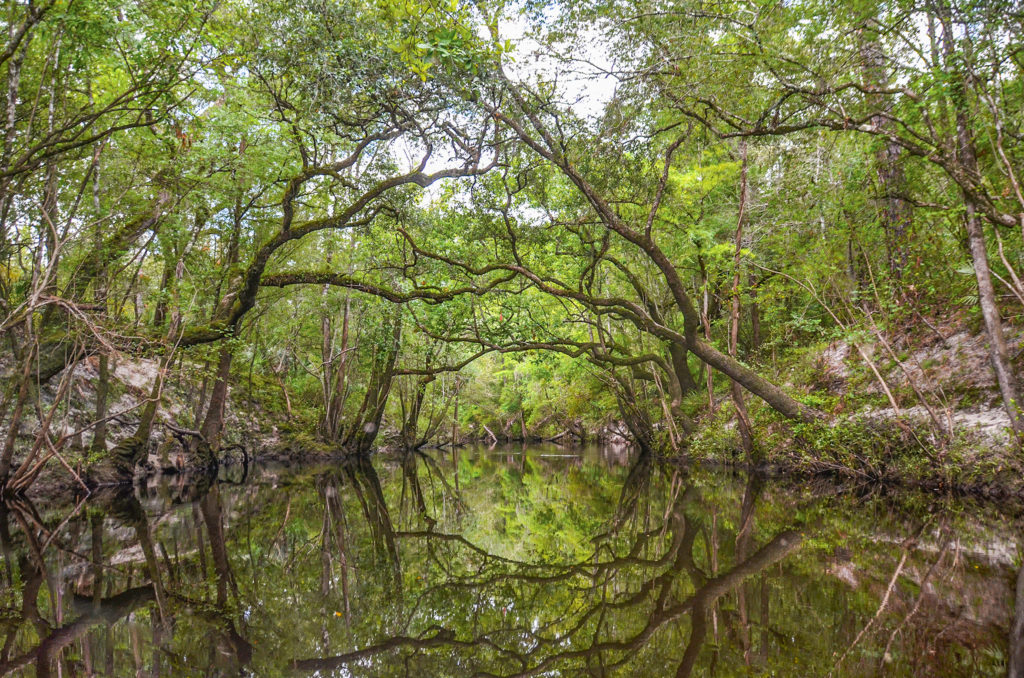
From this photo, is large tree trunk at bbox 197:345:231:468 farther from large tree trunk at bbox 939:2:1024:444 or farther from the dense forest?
large tree trunk at bbox 939:2:1024:444

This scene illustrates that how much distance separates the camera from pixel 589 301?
11180 mm

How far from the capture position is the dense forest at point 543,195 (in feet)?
23.2

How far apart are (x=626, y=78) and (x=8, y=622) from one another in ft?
28.6

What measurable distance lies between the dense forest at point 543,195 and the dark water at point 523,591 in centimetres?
264

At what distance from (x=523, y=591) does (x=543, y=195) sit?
7931 millimetres

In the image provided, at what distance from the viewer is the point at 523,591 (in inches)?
177

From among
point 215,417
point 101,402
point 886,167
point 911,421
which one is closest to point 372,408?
point 215,417

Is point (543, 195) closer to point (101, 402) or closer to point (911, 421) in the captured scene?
point (911, 421)

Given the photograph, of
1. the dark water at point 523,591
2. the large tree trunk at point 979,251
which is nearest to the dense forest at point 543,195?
the large tree trunk at point 979,251

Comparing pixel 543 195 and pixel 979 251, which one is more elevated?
pixel 543 195

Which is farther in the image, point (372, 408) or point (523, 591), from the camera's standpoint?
point (372, 408)

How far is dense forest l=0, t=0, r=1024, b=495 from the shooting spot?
23.2 ft

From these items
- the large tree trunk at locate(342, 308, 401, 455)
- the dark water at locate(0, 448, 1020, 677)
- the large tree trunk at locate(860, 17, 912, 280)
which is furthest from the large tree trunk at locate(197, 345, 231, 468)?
the large tree trunk at locate(860, 17, 912, 280)

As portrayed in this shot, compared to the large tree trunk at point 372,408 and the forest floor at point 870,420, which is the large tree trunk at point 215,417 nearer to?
the forest floor at point 870,420
